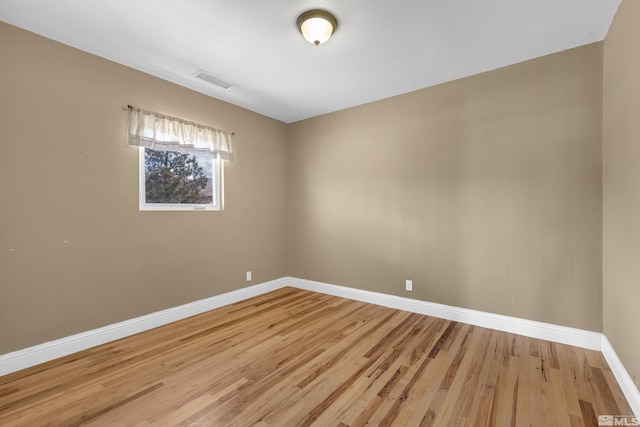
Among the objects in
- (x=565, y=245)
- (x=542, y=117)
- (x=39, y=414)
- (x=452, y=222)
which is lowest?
(x=39, y=414)

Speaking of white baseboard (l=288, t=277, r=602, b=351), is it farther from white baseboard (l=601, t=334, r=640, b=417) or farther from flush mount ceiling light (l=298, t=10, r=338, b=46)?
flush mount ceiling light (l=298, t=10, r=338, b=46)

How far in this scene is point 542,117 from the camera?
2590mm

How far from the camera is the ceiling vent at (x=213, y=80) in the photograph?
2.90 meters

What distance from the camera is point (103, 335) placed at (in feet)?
8.33

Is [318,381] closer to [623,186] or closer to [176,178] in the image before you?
[623,186]

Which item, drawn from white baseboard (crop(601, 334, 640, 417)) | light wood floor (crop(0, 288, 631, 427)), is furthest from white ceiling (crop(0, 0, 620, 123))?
light wood floor (crop(0, 288, 631, 427))

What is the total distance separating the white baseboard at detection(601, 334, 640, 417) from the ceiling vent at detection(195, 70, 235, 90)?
163 inches

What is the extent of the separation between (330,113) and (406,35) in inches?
73.9

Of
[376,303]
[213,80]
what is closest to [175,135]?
[213,80]

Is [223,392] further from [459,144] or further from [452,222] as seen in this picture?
[459,144]

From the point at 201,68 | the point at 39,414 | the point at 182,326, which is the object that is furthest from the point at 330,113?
the point at 39,414

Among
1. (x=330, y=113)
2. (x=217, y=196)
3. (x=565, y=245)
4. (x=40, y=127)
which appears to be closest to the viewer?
(x=40, y=127)

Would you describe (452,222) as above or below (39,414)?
above

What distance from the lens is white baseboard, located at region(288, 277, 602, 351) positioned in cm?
242
